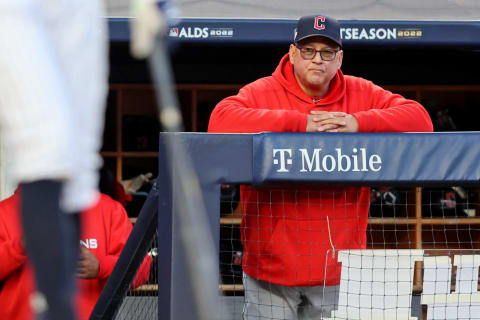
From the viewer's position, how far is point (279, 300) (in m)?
3.94

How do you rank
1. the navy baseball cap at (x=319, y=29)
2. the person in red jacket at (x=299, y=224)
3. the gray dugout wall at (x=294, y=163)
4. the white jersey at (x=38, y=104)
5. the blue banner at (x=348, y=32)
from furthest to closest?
the blue banner at (x=348, y=32) → the navy baseball cap at (x=319, y=29) → the person in red jacket at (x=299, y=224) → the gray dugout wall at (x=294, y=163) → the white jersey at (x=38, y=104)

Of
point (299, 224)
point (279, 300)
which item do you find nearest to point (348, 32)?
point (299, 224)

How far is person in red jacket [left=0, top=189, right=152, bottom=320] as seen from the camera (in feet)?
14.3

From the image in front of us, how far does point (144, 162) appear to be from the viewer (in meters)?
7.22

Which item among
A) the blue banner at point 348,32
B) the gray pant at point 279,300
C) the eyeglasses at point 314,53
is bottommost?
the gray pant at point 279,300

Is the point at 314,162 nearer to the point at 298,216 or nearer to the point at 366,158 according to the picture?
the point at 366,158

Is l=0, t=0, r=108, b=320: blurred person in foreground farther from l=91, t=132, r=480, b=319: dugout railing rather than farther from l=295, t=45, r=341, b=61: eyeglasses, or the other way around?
l=295, t=45, r=341, b=61: eyeglasses

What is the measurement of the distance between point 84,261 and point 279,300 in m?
0.99

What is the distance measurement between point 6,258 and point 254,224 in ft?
4.04

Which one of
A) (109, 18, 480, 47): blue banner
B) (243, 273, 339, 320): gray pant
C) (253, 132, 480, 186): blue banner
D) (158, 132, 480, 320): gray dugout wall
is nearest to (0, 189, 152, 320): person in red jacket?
(243, 273, 339, 320): gray pant

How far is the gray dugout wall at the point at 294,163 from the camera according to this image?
3434mm

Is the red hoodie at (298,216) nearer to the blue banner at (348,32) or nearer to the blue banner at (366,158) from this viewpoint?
the blue banner at (366,158)

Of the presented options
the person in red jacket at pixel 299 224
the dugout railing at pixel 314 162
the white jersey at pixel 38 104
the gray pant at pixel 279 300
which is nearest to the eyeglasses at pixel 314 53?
the person in red jacket at pixel 299 224

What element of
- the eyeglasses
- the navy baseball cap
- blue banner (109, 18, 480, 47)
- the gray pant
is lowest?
the gray pant
